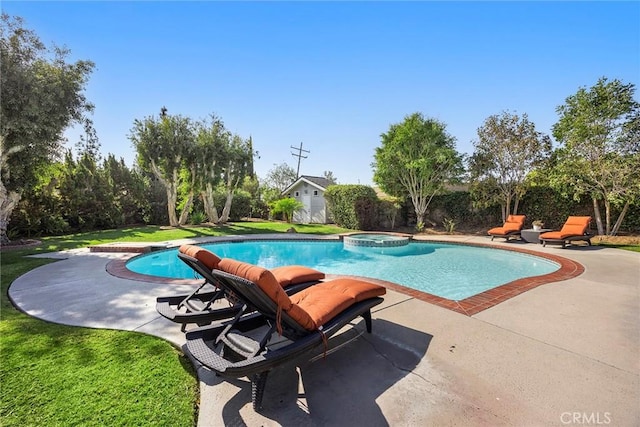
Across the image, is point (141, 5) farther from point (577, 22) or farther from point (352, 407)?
point (577, 22)

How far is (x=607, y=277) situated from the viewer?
677cm

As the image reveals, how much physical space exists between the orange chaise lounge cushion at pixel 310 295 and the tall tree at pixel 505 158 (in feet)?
54.5

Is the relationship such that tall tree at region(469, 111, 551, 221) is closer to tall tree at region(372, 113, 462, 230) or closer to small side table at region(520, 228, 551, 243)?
tall tree at region(372, 113, 462, 230)

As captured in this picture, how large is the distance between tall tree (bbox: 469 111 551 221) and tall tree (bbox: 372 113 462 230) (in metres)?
1.36

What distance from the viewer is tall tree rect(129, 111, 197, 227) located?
1702 cm

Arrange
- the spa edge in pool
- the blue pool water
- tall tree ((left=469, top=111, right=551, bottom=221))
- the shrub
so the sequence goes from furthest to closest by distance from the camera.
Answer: the shrub < tall tree ((left=469, top=111, right=551, bottom=221)) < the spa edge in pool < the blue pool water

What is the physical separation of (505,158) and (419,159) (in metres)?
4.79

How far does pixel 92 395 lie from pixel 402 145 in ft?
61.1

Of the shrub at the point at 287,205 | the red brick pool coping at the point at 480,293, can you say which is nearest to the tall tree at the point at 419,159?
the shrub at the point at 287,205

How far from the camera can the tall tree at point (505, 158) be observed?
15.7m

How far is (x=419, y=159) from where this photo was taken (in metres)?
17.8

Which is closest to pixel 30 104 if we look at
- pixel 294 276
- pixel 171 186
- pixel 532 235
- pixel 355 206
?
pixel 171 186

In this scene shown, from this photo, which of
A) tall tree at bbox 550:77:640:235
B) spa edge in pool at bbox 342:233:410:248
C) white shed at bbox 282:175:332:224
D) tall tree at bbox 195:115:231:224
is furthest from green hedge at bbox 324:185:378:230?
tall tree at bbox 550:77:640:235

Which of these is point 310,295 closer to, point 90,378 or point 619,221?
point 90,378
